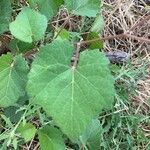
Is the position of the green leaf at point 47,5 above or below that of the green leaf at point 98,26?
above

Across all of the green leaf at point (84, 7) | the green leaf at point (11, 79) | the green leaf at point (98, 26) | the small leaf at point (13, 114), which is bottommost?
the small leaf at point (13, 114)

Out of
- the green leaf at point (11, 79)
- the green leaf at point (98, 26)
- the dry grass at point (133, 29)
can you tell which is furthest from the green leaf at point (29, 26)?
the dry grass at point (133, 29)

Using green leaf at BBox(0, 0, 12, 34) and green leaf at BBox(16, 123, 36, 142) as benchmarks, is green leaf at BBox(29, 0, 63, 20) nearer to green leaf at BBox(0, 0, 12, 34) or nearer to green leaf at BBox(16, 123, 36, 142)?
green leaf at BBox(0, 0, 12, 34)

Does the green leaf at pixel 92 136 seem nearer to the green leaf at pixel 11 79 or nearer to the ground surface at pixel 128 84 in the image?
the ground surface at pixel 128 84

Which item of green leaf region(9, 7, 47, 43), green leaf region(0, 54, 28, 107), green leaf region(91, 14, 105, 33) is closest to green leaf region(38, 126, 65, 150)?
green leaf region(0, 54, 28, 107)

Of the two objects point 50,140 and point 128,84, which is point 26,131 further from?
point 128,84

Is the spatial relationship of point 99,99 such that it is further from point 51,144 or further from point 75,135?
point 51,144
